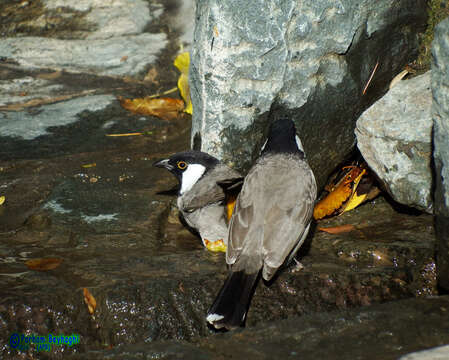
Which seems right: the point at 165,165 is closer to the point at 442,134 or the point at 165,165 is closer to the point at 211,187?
the point at 211,187

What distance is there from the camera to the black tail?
3416mm

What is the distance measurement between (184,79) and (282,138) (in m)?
2.41

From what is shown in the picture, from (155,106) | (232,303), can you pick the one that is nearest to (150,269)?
(232,303)

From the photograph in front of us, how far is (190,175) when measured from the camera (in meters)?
4.66

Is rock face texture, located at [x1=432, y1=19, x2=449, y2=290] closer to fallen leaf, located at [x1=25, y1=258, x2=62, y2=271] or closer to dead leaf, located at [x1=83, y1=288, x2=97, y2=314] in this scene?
dead leaf, located at [x1=83, y1=288, x2=97, y2=314]

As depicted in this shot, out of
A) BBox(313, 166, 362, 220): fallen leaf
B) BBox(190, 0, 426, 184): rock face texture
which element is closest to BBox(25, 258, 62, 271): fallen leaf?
BBox(190, 0, 426, 184): rock face texture

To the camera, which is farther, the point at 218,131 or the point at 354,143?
the point at 354,143

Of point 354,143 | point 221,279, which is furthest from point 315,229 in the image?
point 221,279

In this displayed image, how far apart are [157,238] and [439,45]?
2.19 meters

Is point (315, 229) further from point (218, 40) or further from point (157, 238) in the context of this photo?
point (218, 40)

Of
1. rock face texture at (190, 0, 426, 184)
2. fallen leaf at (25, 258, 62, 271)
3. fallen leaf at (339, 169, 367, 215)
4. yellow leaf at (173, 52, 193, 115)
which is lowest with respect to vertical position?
fallen leaf at (25, 258, 62, 271)

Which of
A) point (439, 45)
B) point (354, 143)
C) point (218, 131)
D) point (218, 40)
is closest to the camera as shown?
point (439, 45)

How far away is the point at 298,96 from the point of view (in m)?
4.50

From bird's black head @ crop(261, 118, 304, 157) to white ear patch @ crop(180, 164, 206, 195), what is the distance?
505mm
